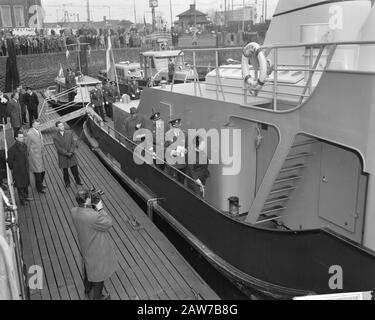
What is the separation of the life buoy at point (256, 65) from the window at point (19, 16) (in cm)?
4898

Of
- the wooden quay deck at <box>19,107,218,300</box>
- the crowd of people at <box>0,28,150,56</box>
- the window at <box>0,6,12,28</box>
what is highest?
the window at <box>0,6,12,28</box>

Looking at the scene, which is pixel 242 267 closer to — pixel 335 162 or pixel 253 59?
pixel 335 162

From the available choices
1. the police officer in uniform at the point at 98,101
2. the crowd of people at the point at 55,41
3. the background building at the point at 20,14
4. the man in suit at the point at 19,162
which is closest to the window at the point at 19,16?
the background building at the point at 20,14

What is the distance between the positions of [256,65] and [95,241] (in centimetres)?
325

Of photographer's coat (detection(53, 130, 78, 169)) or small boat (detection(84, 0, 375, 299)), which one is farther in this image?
photographer's coat (detection(53, 130, 78, 169))

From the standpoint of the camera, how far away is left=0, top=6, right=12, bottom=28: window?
1834 inches

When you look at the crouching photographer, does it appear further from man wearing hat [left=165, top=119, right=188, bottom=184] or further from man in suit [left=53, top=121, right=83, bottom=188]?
man in suit [left=53, top=121, right=83, bottom=188]

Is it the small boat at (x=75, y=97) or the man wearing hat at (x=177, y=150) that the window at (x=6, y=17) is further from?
the man wearing hat at (x=177, y=150)

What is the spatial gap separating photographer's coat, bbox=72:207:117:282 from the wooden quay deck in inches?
29.1

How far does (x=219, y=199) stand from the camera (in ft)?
22.9

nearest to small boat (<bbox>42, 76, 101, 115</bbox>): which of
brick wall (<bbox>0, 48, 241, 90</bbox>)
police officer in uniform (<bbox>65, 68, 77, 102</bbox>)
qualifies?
police officer in uniform (<bbox>65, 68, 77, 102</bbox>)

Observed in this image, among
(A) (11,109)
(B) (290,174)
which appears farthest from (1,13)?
(B) (290,174)

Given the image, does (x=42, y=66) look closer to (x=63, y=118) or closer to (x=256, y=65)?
(x=63, y=118)

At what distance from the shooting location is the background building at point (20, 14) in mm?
46344
